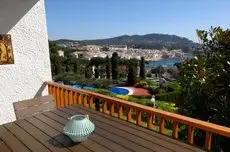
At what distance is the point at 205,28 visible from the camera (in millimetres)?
2951

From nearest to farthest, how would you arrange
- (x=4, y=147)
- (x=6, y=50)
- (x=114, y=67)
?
(x=4, y=147)
(x=6, y=50)
(x=114, y=67)

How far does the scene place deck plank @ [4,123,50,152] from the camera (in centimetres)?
197

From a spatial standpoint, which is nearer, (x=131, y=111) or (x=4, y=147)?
(x=4, y=147)

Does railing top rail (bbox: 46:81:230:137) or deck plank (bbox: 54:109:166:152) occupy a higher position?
railing top rail (bbox: 46:81:230:137)

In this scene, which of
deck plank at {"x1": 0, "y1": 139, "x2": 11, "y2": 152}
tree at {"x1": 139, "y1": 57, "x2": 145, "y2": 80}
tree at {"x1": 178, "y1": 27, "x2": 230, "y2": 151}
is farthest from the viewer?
tree at {"x1": 139, "y1": 57, "x2": 145, "y2": 80}

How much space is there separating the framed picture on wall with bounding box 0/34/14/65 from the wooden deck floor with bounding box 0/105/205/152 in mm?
1799

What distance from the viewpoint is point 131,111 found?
10.2 ft

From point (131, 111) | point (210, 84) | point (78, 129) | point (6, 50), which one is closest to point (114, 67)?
point (6, 50)

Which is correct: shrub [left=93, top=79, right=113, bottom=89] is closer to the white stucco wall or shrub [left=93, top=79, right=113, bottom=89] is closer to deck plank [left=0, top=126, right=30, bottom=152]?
the white stucco wall

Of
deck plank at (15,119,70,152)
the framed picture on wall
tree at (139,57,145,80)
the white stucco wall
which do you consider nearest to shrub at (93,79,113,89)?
tree at (139,57,145,80)

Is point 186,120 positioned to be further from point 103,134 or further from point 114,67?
point 114,67

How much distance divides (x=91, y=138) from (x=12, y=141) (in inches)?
29.3

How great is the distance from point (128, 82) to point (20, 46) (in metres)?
26.9

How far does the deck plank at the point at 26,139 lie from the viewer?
6.45 ft
